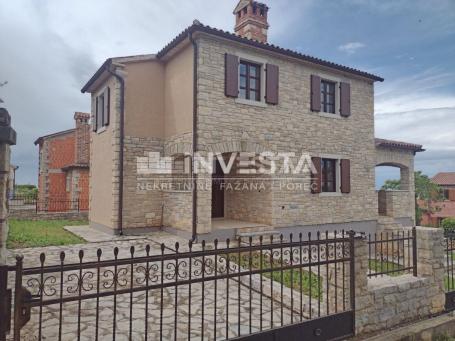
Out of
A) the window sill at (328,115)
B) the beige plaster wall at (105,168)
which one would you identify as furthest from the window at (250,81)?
the beige plaster wall at (105,168)

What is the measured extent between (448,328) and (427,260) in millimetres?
969

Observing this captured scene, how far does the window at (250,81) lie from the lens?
1034 centimetres

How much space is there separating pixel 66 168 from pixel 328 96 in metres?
14.1

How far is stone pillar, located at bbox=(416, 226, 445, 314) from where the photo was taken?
4992mm

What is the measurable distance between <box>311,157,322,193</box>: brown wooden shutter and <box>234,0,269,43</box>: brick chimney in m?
4.88

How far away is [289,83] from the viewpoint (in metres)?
11.1

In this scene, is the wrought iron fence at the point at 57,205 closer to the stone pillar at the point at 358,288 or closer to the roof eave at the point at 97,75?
the roof eave at the point at 97,75

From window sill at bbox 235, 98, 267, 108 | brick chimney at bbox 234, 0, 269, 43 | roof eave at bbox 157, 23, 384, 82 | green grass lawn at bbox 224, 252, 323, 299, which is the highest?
brick chimney at bbox 234, 0, 269, 43

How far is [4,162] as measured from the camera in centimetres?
266

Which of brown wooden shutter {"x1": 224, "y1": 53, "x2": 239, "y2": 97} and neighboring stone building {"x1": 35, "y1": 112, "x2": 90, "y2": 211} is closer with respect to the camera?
brown wooden shutter {"x1": 224, "y1": 53, "x2": 239, "y2": 97}

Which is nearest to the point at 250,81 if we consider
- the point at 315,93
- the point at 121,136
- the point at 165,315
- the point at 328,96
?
the point at 315,93

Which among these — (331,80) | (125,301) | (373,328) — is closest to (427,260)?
(373,328)

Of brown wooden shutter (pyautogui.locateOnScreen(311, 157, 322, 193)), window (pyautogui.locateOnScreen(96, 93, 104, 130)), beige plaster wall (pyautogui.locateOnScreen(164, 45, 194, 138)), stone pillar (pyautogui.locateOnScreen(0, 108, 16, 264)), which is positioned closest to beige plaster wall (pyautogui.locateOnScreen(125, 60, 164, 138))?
beige plaster wall (pyautogui.locateOnScreen(164, 45, 194, 138))

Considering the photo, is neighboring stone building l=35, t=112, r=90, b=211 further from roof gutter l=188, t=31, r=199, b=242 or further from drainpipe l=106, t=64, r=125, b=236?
roof gutter l=188, t=31, r=199, b=242
